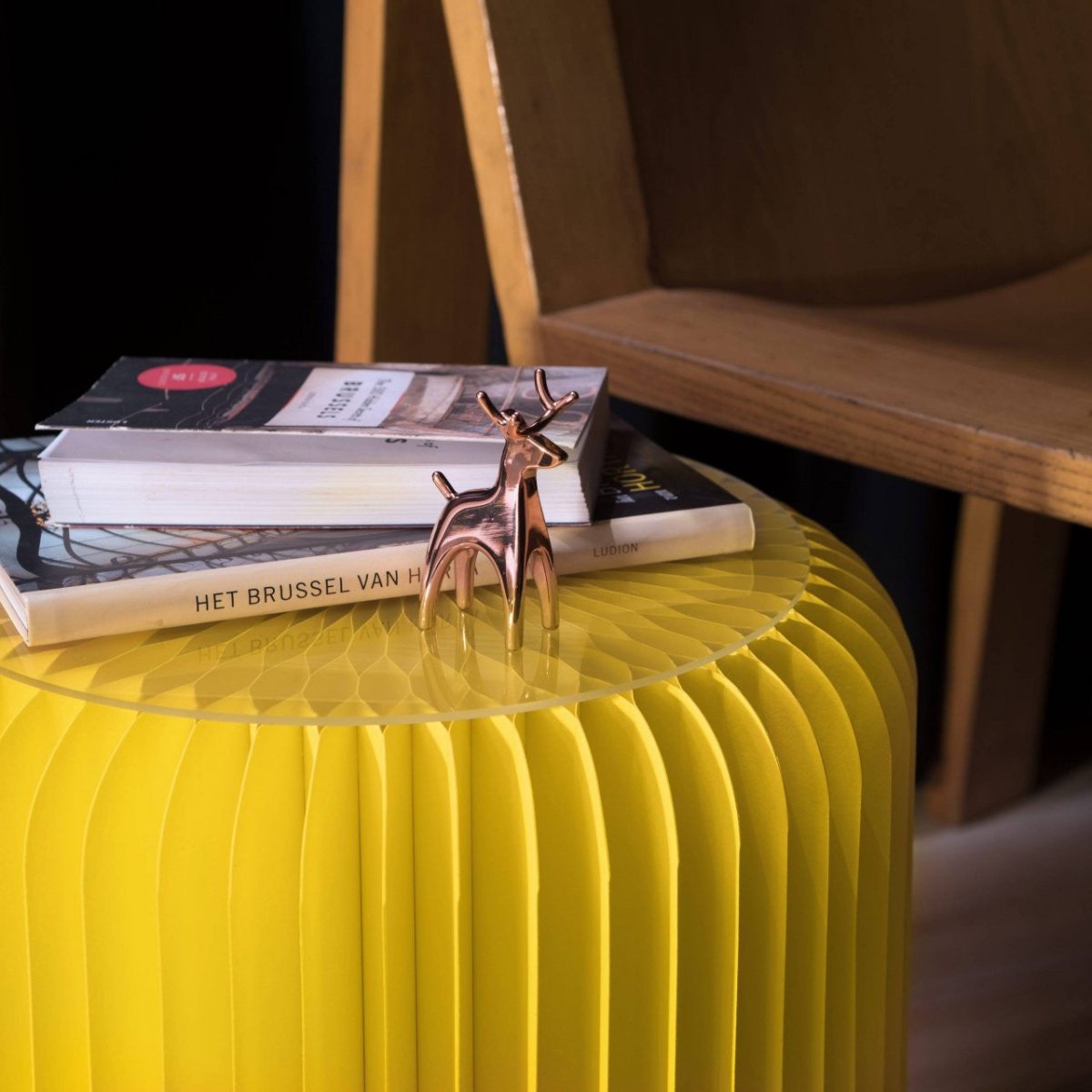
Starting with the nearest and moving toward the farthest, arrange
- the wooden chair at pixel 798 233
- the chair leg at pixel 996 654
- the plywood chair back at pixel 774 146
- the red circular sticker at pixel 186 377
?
the red circular sticker at pixel 186 377, the wooden chair at pixel 798 233, the plywood chair back at pixel 774 146, the chair leg at pixel 996 654

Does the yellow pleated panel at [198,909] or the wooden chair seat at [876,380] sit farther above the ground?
the wooden chair seat at [876,380]

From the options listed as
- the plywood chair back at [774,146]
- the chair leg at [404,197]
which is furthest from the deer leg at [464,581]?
the chair leg at [404,197]

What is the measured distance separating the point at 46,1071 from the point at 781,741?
34 centimetres

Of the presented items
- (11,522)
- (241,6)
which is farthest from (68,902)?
(241,6)

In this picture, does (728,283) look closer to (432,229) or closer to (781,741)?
(432,229)

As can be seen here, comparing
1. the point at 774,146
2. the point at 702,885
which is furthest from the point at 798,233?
the point at 702,885

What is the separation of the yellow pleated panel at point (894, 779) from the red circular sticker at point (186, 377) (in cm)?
35

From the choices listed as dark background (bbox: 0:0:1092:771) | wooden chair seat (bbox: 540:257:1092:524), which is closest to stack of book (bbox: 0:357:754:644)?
wooden chair seat (bbox: 540:257:1092:524)

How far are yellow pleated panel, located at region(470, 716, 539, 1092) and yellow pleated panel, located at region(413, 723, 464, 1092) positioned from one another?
1 cm

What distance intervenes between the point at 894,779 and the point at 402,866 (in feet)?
0.88

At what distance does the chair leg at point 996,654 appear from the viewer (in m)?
1.43

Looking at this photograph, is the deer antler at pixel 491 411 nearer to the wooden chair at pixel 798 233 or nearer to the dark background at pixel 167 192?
the wooden chair at pixel 798 233

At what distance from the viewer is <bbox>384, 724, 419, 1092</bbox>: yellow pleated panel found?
0.52 m

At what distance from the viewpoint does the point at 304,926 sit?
0.52 meters
